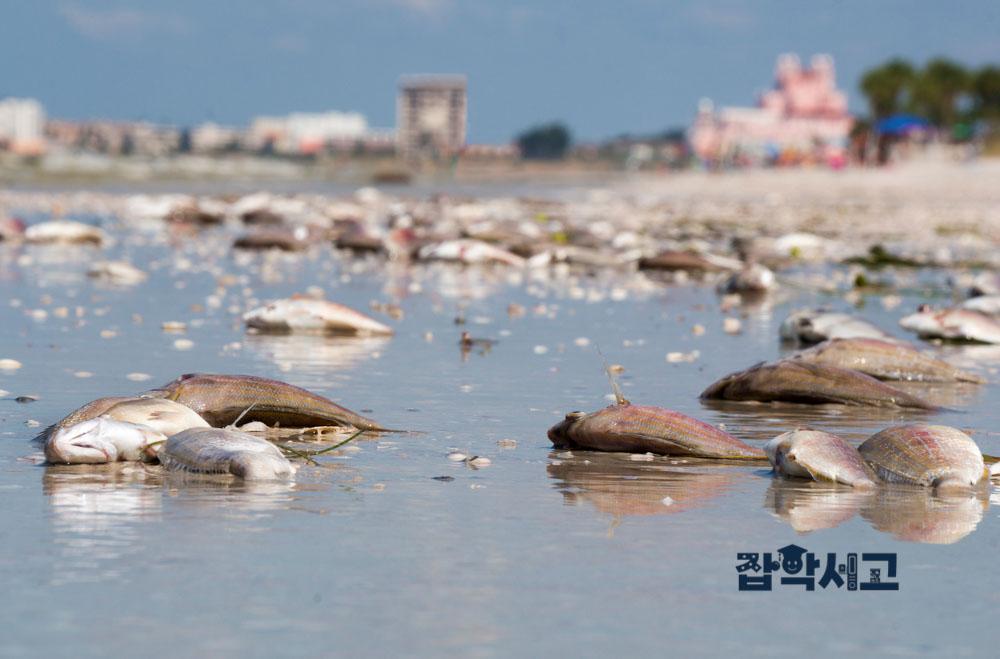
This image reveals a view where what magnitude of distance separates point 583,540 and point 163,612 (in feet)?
4.88

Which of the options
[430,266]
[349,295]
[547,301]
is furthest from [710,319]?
[430,266]

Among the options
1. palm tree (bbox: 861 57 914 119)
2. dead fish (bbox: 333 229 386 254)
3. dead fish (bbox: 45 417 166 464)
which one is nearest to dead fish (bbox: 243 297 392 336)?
dead fish (bbox: 45 417 166 464)

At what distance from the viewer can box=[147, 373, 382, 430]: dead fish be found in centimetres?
682

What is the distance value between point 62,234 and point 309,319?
12468mm

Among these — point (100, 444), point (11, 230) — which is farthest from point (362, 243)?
point (100, 444)

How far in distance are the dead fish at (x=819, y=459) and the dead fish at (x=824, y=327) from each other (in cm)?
426

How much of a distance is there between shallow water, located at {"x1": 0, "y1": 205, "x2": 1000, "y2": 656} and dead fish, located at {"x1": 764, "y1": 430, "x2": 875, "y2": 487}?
12 centimetres

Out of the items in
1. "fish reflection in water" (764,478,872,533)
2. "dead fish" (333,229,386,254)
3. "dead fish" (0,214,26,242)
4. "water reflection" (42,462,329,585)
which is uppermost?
"dead fish" (0,214,26,242)

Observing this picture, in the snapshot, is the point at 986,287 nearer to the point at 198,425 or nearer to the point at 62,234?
the point at 198,425

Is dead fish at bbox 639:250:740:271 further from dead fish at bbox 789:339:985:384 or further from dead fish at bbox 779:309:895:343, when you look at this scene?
dead fish at bbox 789:339:985:384

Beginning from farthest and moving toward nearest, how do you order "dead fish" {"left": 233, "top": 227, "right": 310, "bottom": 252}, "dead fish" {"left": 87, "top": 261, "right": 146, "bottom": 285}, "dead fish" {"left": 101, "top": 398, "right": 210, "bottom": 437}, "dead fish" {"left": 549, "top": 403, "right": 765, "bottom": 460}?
"dead fish" {"left": 233, "top": 227, "right": 310, "bottom": 252} < "dead fish" {"left": 87, "top": 261, "right": 146, "bottom": 285} < "dead fish" {"left": 549, "top": 403, "right": 765, "bottom": 460} < "dead fish" {"left": 101, "top": 398, "right": 210, "bottom": 437}

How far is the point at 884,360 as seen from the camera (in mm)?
9102

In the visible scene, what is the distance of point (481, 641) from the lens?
363 cm

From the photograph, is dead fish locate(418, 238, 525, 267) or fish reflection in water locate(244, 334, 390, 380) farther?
dead fish locate(418, 238, 525, 267)
